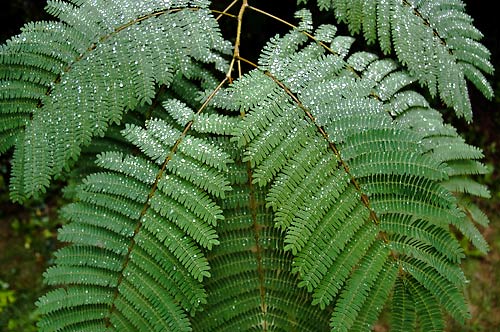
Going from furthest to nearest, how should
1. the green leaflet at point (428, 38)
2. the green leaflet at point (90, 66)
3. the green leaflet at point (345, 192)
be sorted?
1. the green leaflet at point (428, 38)
2. the green leaflet at point (90, 66)
3. the green leaflet at point (345, 192)

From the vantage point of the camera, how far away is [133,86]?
156cm

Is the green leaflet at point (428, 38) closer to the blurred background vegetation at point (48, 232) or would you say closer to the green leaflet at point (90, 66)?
the green leaflet at point (90, 66)

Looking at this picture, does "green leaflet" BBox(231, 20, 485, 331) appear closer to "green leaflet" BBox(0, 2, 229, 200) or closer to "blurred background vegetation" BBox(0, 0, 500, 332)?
"green leaflet" BBox(0, 2, 229, 200)

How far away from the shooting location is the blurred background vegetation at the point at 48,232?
338 cm

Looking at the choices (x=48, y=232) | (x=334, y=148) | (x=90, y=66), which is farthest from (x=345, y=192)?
(x=48, y=232)

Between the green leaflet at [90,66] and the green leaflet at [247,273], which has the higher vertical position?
the green leaflet at [90,66]

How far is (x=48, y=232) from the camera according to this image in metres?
3.85

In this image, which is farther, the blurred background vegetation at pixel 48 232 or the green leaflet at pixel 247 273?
the blurred background vegetation at pixel 48 232

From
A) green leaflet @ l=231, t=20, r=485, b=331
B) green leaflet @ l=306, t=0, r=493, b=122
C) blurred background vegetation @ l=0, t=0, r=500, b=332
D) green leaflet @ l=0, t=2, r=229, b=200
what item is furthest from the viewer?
blurred background vegetation @ l=0, t=0, r=500, b=332

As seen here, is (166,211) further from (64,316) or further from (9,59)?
(9,59)

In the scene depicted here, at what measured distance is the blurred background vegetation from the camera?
3377 millimetres

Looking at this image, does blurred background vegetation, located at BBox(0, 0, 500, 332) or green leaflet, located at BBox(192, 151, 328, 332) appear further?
blurred background vegetation, located at BBox(0, 0, 500, 332)

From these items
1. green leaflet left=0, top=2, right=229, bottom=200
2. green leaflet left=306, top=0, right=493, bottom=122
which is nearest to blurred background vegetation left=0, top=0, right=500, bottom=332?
green leaflet left=0, top=2, right=229, bottom=200

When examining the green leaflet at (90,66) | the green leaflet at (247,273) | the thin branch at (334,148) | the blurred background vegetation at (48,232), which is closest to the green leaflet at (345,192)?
the thin branch at (334,148)
